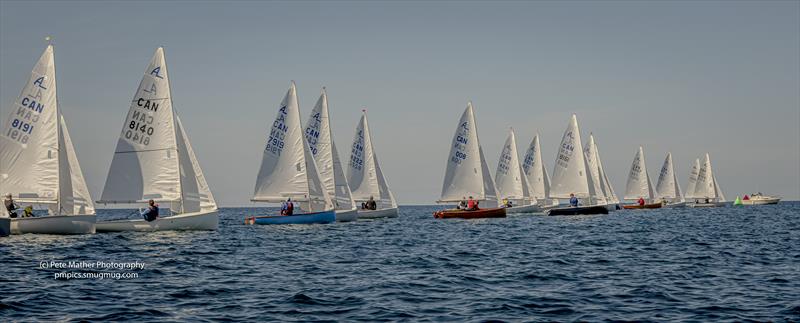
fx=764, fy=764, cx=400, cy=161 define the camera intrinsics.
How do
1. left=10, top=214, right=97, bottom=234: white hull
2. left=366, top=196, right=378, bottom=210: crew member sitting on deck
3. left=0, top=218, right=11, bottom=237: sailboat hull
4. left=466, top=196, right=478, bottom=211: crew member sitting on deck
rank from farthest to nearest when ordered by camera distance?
left=366, top=196, right=378, bottom=210: crew member sitting on deck, left=466, top=196, right=478, bottom=211: crew member sitting on deck, left=10, top=214, right=97, bottom=234: white hull, left=0, top=218, right=11, bottom=237: sailboat hull

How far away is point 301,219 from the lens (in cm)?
4912

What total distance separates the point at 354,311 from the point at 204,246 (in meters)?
16.8

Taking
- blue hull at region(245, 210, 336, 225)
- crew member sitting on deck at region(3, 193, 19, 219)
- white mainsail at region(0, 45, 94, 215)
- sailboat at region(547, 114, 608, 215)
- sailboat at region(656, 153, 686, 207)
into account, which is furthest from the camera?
sailboat at region(656, 153, 686, 207)

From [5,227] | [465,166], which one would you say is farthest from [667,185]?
[5,227]

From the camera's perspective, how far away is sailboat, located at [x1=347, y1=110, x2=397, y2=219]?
207ft

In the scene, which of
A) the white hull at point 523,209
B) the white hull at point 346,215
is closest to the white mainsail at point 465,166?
the white hull at point 346,215

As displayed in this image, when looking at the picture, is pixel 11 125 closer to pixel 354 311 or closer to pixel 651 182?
pixel 354 311

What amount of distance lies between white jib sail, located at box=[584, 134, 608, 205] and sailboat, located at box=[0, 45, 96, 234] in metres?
53.2

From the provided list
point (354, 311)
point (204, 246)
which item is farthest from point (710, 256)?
point (204, 246)

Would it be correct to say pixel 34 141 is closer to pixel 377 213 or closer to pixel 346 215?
pixel 346 215

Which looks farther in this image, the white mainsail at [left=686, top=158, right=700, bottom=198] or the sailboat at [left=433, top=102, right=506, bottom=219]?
the white mainsail at [left=686, top=158, right=700, bottom=198]

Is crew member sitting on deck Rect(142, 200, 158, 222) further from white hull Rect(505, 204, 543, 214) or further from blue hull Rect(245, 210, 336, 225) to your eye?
white hull Rect(505, 204, 543, 214)

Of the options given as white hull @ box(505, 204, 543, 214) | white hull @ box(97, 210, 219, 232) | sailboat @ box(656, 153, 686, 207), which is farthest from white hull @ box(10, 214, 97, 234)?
sailboat @ box(656, 153, 686, 207)

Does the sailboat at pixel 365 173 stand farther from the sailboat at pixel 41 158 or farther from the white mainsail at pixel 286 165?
the sailboat at pixel 41 158
